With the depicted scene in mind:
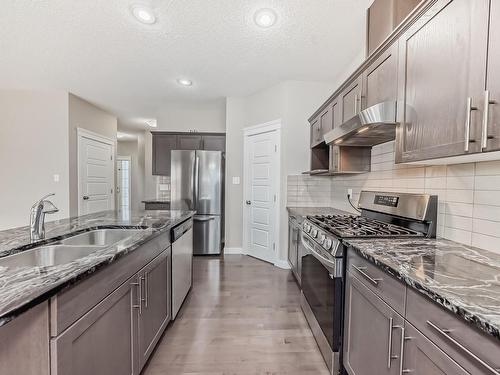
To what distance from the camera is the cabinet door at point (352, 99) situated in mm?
1997

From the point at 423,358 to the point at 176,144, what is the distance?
453 centimetres

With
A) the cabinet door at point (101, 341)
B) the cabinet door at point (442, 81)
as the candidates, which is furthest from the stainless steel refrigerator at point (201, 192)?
the cabinet door at point (442, 81)

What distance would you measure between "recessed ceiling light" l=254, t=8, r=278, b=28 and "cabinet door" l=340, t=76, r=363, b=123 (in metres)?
0.93

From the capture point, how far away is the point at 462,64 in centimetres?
105

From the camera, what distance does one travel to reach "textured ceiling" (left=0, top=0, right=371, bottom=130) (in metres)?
2.15

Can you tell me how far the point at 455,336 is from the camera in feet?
2.40

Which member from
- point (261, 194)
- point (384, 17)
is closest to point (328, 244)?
point (384, 17)

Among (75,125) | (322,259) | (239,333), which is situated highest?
(75,125)

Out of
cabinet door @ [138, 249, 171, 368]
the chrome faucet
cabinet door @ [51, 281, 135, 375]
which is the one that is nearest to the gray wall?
the chrome faucet

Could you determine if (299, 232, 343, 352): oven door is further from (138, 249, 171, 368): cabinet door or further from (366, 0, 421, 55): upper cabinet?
(366, 0, 421, 55): upper cabinet

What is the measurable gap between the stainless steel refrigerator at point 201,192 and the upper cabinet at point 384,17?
8.88 feet

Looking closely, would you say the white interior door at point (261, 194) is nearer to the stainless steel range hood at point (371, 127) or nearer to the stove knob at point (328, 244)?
the stainless steel range hood at point (371, 127)

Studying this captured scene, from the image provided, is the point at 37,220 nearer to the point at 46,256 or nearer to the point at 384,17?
the point at 46,256

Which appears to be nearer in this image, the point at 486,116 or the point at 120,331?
the point at 486,116
